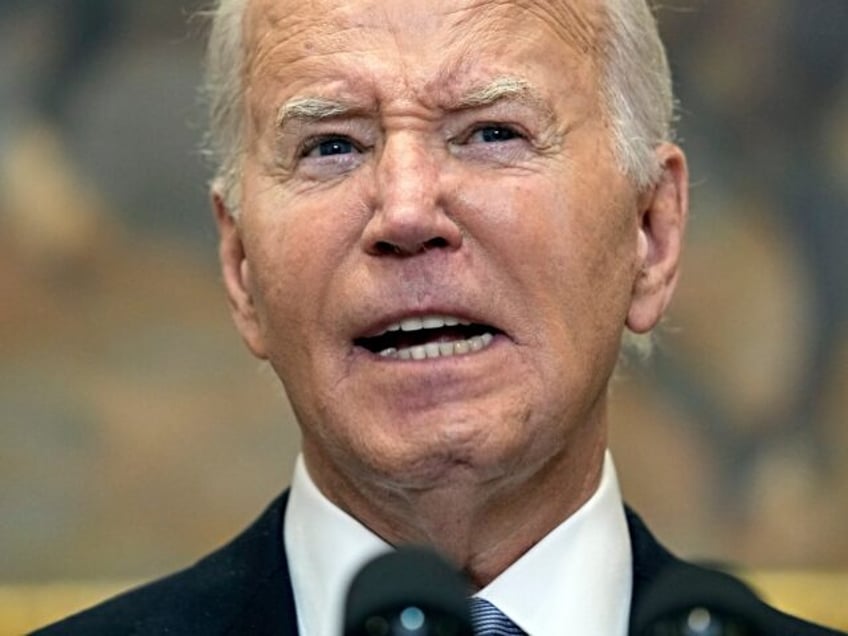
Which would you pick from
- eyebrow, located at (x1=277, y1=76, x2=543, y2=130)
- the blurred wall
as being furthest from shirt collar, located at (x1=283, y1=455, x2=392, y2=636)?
the blurred wall

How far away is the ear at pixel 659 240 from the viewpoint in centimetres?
274

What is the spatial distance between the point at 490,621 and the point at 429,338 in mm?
375

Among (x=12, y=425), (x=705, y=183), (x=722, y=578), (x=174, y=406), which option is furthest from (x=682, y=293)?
(x=722, y=578)

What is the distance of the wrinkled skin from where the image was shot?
2.44 m

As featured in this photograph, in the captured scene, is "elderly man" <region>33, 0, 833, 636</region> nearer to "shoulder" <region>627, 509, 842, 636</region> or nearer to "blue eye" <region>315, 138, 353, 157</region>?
"blue eye" <region>315, 138, 353, 157</region>

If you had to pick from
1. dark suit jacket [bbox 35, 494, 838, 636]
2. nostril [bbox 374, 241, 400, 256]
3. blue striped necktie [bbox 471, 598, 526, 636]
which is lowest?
dark suit jacket [bbox 35, 494, 838, 636]

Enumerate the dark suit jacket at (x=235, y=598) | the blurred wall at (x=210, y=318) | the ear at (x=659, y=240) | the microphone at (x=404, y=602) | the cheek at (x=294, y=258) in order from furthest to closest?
the blurred wall at (x=210, y=318) < the ear at (x=659, y=240) < the dark suit jacket at (x=235, y=598) < the cheek at (x=294, y=258) < the microphone at (x=404, y=602)

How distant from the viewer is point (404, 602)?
5.24 feet

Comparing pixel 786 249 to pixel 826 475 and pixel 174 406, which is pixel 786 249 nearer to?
pixel 826 475

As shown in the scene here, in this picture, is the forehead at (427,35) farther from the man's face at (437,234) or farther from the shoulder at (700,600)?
the shoulder at (700,600)

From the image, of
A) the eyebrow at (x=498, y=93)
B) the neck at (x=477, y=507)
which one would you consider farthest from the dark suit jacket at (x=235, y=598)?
the eyebrow at (x=498, y=93)

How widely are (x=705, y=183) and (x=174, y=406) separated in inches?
52.2

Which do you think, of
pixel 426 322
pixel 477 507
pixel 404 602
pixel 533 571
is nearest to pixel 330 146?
pixel 426 322

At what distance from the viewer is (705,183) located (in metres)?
4.64
